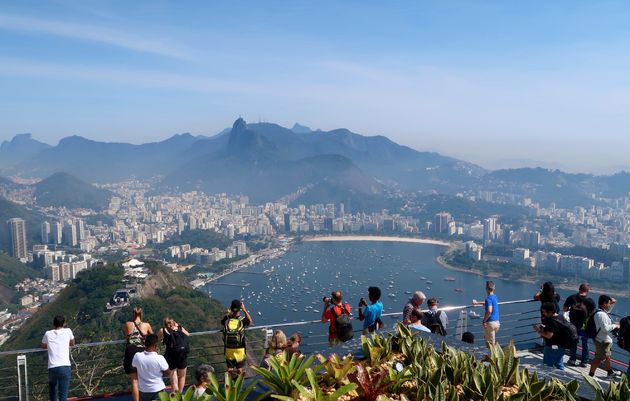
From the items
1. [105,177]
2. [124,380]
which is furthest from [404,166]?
[124,380]

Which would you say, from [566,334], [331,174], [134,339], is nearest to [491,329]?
[566,334]

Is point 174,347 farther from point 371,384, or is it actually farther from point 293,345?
point 371,384

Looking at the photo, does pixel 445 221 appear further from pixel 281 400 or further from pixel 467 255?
pixel 281 400

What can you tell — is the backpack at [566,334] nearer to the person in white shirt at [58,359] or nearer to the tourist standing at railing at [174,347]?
the tourist standing at railing at [174,347]

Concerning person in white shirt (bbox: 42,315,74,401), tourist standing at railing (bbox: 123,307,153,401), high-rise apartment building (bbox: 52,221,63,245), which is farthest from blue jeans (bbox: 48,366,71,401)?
high-rise apartment building (bbox: 52,221,63,245)

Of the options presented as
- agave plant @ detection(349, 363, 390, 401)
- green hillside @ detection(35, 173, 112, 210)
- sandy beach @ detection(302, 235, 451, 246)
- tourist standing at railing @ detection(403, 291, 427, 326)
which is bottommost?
sandy beach @ detection(302, 235, 451, 246)

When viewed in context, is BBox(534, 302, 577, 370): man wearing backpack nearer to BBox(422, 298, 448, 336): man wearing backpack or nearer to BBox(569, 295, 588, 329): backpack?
BBox(569, 295, 588, 329): backpack
